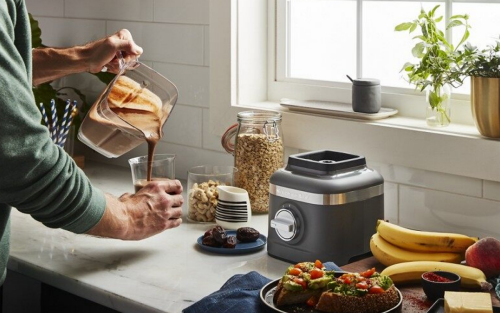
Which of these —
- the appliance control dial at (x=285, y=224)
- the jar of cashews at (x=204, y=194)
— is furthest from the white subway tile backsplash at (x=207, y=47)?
the appliance control dial at (x=285, y=224)

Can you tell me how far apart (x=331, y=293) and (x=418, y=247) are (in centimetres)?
33

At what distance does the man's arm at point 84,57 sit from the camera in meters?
1.97

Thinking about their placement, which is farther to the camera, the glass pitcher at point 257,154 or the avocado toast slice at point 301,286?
the glass pitcher at point 257,154

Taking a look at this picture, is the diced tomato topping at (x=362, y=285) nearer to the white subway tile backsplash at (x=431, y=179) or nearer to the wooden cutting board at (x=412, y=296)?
the wooden cutting board at (x=412, y=296)

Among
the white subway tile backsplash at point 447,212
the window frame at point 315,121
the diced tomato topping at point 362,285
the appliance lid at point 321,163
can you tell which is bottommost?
the diced tomato topping at point 362,285

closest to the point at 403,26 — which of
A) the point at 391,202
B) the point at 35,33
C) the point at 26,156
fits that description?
the point at 391,202

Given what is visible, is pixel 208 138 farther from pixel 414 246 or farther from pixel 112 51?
pixel 414 246

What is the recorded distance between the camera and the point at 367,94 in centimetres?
206

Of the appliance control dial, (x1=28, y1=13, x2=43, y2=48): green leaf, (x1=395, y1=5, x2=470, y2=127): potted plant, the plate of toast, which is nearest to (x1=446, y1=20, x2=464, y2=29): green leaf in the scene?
(x1=395, y1=5, x2=470, y2=127): potted plant

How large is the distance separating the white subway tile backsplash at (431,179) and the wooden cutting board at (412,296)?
0.32m

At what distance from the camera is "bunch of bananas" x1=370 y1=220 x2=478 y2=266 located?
169 centimetres

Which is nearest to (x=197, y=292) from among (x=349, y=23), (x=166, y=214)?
(x=166, y=214)

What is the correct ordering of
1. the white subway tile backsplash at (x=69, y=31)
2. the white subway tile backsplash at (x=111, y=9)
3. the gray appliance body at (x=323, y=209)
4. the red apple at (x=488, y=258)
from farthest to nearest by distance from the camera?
the white subway tile backsplash at (x=69, y=31) → the white subway tile backsplash at (x=111, y=9) → the gray appliance body at (x=323, y=209) → the red apple at (x=488, y=258)

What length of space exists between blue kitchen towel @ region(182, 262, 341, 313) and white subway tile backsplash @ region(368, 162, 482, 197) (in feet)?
1.86
